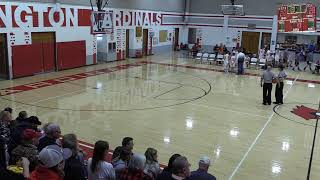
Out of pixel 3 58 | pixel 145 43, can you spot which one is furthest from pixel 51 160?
pixel 145 43

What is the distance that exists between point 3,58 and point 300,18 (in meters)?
15.5

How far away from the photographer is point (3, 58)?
55.1 ft

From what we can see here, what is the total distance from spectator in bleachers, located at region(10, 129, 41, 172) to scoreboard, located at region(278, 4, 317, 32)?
17.7 meters

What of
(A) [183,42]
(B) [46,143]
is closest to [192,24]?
(A) [183,42]

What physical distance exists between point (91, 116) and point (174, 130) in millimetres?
2795

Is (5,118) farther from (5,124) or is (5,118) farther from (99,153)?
(99,153)

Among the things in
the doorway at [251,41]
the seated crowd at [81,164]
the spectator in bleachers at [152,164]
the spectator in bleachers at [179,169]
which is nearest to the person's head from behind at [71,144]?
the seated crowd at [81,164]

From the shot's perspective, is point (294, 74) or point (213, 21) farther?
point (213, 21)

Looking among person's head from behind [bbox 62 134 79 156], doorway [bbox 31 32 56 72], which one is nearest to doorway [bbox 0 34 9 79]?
doorway [bbox 31 32 56 72]

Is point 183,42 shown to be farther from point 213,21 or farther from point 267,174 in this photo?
point 267,174

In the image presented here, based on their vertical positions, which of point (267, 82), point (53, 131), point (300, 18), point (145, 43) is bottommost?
point (267, 82)

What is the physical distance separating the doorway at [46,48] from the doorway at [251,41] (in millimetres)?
17948

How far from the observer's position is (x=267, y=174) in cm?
743

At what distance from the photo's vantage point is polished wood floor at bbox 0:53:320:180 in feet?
27.3
